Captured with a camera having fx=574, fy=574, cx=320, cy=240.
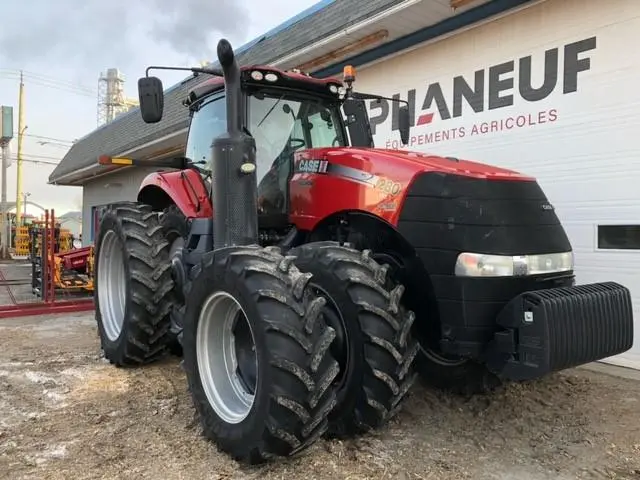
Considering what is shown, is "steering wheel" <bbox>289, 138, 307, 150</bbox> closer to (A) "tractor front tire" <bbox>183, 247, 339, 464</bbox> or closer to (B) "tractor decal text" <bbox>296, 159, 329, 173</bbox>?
(B) "tractor decal text" <bbox>296, 159, 329, 173</bbox>

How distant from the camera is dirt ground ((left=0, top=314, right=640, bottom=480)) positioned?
3.11 meters

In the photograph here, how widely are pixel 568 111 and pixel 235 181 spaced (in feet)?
13.5

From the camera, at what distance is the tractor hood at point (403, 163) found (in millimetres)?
3523

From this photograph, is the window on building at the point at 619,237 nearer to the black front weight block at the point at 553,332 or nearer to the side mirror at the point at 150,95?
the black front weight block at the point at 553,332

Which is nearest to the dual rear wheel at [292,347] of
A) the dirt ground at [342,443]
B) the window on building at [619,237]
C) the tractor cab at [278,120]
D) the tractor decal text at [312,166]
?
the dirt ground at [342,443]

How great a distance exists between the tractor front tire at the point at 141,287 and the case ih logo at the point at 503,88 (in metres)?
4.21

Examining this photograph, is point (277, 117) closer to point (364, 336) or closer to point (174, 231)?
point (174, 231)

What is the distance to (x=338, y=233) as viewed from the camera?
410cm

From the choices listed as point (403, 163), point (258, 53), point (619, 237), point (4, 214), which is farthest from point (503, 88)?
point (4, 214)

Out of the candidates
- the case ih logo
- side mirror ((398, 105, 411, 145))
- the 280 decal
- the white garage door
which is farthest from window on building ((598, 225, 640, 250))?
the 280 decal

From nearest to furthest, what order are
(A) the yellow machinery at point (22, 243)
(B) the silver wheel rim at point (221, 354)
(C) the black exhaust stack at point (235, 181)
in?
(B) the silver wheel rim at point (221, 354) → (C) the black exhaust stack at point (235, 181) → (A) the yellow machinery at point (22, 243)

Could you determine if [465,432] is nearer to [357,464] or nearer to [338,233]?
[357,464]

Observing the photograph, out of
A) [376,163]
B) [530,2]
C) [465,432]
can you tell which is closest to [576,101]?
[530,2]

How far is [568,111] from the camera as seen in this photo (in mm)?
6184
